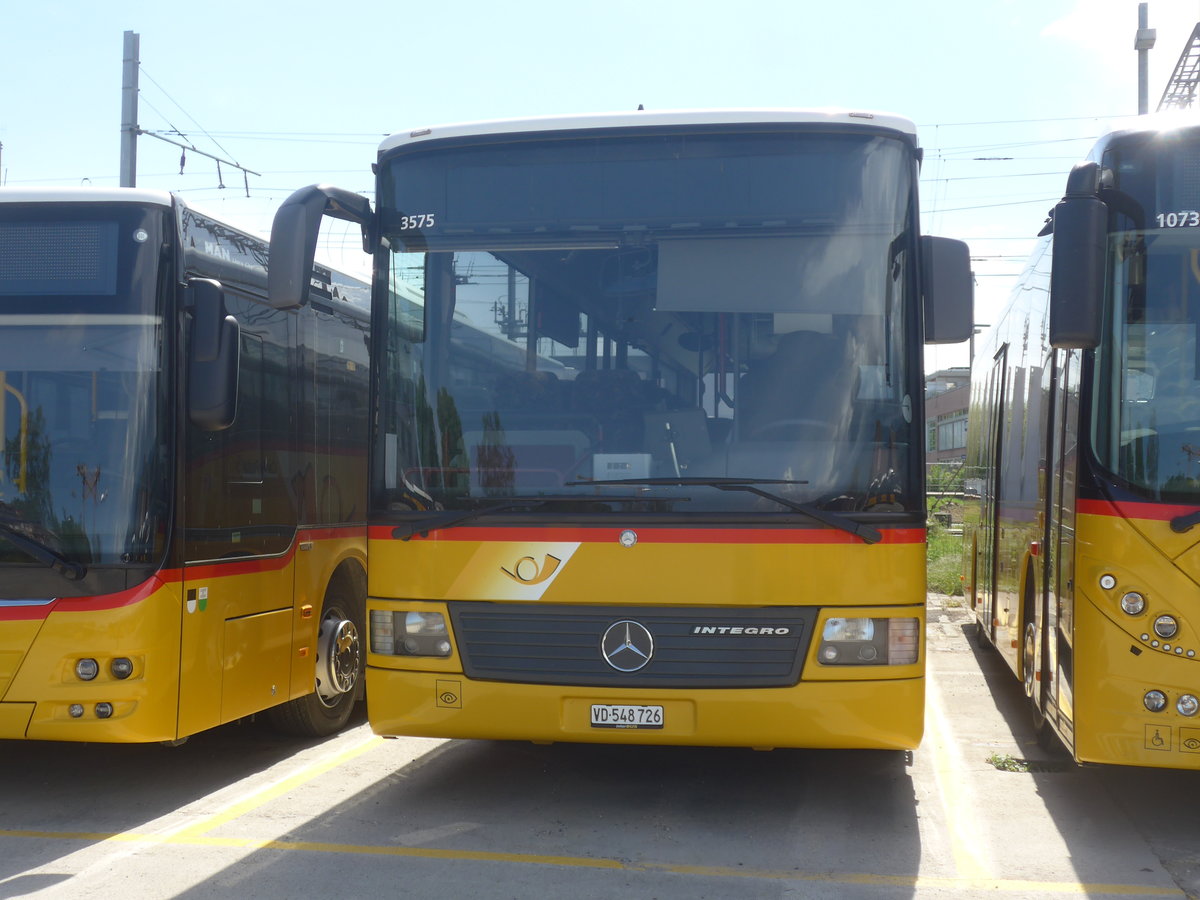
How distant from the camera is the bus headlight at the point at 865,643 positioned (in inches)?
245

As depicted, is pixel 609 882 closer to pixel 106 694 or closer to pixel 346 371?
pixel 106 694

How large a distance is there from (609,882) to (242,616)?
302cm

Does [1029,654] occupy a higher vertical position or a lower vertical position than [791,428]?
lower

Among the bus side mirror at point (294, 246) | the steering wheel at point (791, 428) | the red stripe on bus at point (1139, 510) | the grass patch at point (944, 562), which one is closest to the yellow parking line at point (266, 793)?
the bus side mirror at point (294, 246)

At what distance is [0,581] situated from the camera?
675 centimetres

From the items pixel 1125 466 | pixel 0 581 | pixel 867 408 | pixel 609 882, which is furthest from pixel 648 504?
pixel 0 581

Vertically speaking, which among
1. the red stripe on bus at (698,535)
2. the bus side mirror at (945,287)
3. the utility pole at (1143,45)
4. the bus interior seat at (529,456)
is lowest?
the red stripe on bus at (698,535)

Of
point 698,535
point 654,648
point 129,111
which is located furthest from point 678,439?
point 129,111

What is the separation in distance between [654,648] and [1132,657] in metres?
Result: 2.11

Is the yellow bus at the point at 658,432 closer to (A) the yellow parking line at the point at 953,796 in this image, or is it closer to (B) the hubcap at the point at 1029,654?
(A) the yellow parking line at the point at 953,796

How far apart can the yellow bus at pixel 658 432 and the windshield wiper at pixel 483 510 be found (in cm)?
1

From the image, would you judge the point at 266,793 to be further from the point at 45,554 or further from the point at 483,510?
the point at 483,510

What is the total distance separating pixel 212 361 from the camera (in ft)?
22.5

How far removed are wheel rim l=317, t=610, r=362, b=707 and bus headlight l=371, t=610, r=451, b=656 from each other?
226cm
